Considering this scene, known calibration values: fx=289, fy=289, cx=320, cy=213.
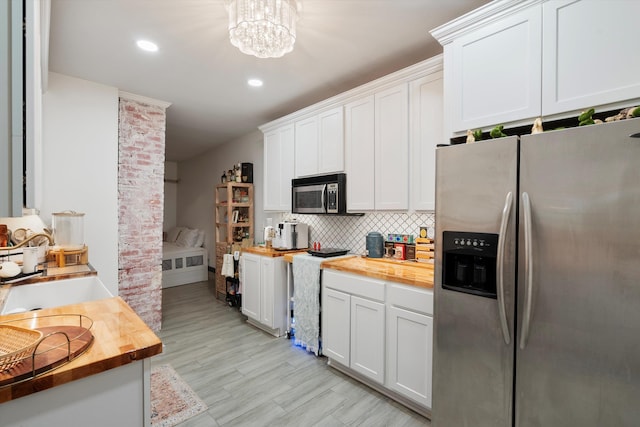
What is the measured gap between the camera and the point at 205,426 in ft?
6.15

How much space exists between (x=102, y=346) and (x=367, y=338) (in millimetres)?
1750

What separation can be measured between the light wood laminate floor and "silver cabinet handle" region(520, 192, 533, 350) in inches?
43.8

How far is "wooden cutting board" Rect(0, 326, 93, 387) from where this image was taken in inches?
30.2

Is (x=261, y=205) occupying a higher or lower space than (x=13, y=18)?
lower

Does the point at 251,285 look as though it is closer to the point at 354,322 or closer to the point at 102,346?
the point at 354,322

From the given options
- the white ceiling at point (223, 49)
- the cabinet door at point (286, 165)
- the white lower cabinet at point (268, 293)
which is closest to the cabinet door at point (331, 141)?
the white ceiling at point (223, 49)

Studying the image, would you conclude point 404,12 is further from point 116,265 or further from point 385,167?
point 116,265

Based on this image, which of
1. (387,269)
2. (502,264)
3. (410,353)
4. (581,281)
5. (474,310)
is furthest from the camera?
(387,269)

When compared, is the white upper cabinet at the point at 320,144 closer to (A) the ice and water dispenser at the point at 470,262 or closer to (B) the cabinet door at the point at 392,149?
(B) the cabinet door at the point at 392,149

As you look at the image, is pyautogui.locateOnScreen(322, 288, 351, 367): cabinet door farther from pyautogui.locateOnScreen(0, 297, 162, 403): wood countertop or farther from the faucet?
the faucet

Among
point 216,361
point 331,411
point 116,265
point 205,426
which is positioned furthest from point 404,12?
point 116,265

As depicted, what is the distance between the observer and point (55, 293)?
186cm

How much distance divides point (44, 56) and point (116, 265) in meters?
1.96

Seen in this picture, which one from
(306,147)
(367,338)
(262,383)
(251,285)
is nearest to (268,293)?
(251,285)
